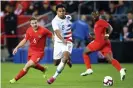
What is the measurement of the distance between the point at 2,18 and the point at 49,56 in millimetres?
2952

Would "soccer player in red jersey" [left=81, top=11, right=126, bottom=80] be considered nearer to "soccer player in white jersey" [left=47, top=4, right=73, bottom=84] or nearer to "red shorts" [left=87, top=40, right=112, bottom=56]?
"red shorts" [left=87, top=40, right=112, bottom=56]

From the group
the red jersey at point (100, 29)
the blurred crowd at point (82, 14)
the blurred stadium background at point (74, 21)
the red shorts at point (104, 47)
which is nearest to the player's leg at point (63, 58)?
the red shorts at point (104, 47)

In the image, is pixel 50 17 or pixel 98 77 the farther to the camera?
pixel 50 17

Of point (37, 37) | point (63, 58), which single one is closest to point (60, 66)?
point (63, 58)

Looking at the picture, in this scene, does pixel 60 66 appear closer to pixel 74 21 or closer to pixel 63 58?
pixel 63 58

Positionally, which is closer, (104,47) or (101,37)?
(104,47)

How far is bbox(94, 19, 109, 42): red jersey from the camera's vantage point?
590 inches

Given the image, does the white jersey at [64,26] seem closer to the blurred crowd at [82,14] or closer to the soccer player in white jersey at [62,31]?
the soccer player in white jersey at [62,31]

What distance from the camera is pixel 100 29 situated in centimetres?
1506

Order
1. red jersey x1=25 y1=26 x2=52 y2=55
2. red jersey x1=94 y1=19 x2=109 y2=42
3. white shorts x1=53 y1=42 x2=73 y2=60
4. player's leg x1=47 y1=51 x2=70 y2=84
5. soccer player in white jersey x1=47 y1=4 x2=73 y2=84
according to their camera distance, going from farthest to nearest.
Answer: red jersey x1=94 y1=19 x2=109 y2=42
red jersey x1=25 y1=26 x2=52 y2=55
white shorts x1=53 y1=42 x2=73 y2=60
soccer player in white jersey x1=47 y1=4 x2=73 y2=84
player's leg x1=47 y1=51 x2=70 y2=84

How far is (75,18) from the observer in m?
24.1

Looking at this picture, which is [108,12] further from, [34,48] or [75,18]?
[34,48]

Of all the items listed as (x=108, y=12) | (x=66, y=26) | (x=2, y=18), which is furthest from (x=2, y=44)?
(x=66, y=26)

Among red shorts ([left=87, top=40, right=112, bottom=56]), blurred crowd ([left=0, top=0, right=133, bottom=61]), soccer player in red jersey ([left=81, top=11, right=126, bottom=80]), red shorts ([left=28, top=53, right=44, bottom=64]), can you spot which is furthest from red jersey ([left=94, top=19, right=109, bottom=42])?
blurred crowd ([left=0, top=0, right=133, bottom=61])
